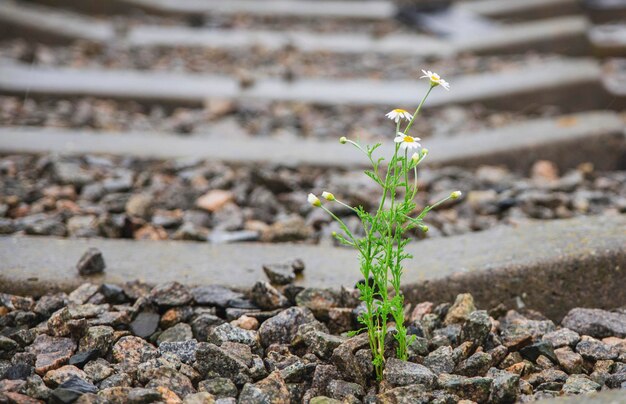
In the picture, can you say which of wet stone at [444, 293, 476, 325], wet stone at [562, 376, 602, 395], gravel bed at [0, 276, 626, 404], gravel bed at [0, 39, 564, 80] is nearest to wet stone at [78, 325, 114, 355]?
gravel bed at [0, 276, 626, 404]

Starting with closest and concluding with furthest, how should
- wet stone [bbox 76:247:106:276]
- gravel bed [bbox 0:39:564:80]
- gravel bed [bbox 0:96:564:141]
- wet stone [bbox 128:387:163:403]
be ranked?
wet stone [bbox 128:387:163:403]
wet stone [bbox 76:247:106:276]
gravel bed [bbox 0:96:564:141]
gravel bed [bbox 0:39:564:80]

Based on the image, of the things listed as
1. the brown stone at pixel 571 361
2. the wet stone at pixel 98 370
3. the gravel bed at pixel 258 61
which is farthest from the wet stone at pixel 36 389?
the gravel bed at pixel 258 61

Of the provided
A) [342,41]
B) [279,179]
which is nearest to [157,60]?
[342,41]

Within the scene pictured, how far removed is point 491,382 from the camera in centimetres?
168

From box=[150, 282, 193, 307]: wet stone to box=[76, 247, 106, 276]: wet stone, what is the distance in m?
0.29

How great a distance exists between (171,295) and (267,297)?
307mm

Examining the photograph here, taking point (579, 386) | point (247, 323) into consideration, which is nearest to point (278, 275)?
point (247, 323)

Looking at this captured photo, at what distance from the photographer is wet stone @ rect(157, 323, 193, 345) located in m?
1.95

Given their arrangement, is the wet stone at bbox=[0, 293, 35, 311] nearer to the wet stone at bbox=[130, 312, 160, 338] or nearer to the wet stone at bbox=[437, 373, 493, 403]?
the wet stone at bbox=[130, 312, 160, 338]

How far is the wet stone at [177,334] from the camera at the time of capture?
1.95 meters

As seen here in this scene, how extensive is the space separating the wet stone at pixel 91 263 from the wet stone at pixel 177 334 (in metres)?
0.46

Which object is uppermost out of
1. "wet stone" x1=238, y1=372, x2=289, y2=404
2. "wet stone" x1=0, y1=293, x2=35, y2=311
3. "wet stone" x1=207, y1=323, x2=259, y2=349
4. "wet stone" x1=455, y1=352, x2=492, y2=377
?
"wet stone" x1=455, y1=352, x2=492, y2=377

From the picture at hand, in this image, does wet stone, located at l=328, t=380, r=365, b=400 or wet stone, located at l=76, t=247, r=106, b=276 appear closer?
wet stone, located at l=328, t=380, r=365, b=400

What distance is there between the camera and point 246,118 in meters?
4.86
